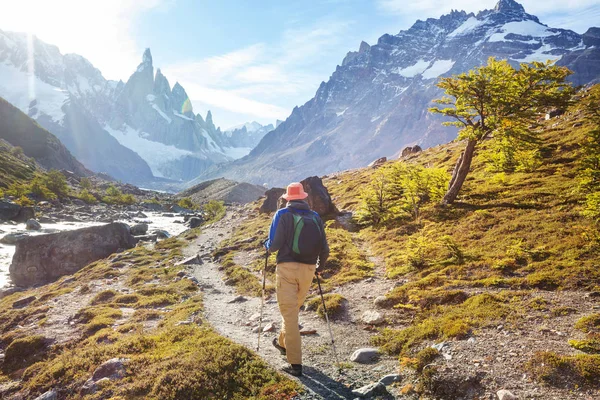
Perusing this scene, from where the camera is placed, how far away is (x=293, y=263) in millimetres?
7633

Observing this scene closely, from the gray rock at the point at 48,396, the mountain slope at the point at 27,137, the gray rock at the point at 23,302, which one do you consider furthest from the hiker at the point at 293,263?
the mountain slope at the point at 27,137

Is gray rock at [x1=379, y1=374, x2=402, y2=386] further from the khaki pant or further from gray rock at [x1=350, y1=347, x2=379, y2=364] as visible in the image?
the khaki pant

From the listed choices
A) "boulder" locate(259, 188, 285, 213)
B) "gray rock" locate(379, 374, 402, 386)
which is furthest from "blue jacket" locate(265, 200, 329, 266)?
"boulder" locate(259, 188, 285, 213)

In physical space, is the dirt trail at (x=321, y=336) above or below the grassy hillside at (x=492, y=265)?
below

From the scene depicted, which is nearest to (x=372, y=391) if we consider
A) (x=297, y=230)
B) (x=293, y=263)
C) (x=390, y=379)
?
(x=390, y=379)

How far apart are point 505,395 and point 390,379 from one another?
2089mm

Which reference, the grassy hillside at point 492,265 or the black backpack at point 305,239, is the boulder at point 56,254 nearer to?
the grassy hillside at point 492,265

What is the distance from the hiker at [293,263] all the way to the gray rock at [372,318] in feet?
11.9

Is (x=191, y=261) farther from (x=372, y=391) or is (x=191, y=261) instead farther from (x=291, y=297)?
(x=372, y=391)

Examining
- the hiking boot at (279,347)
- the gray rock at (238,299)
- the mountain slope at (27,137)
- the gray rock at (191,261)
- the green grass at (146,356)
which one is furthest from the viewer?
the mountain slope at (27,137)

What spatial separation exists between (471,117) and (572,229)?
974 cm

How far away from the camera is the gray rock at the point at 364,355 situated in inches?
322

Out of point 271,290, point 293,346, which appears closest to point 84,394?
point 293,346

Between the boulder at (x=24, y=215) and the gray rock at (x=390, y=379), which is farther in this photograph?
the boulder at (x=24, y=215)
